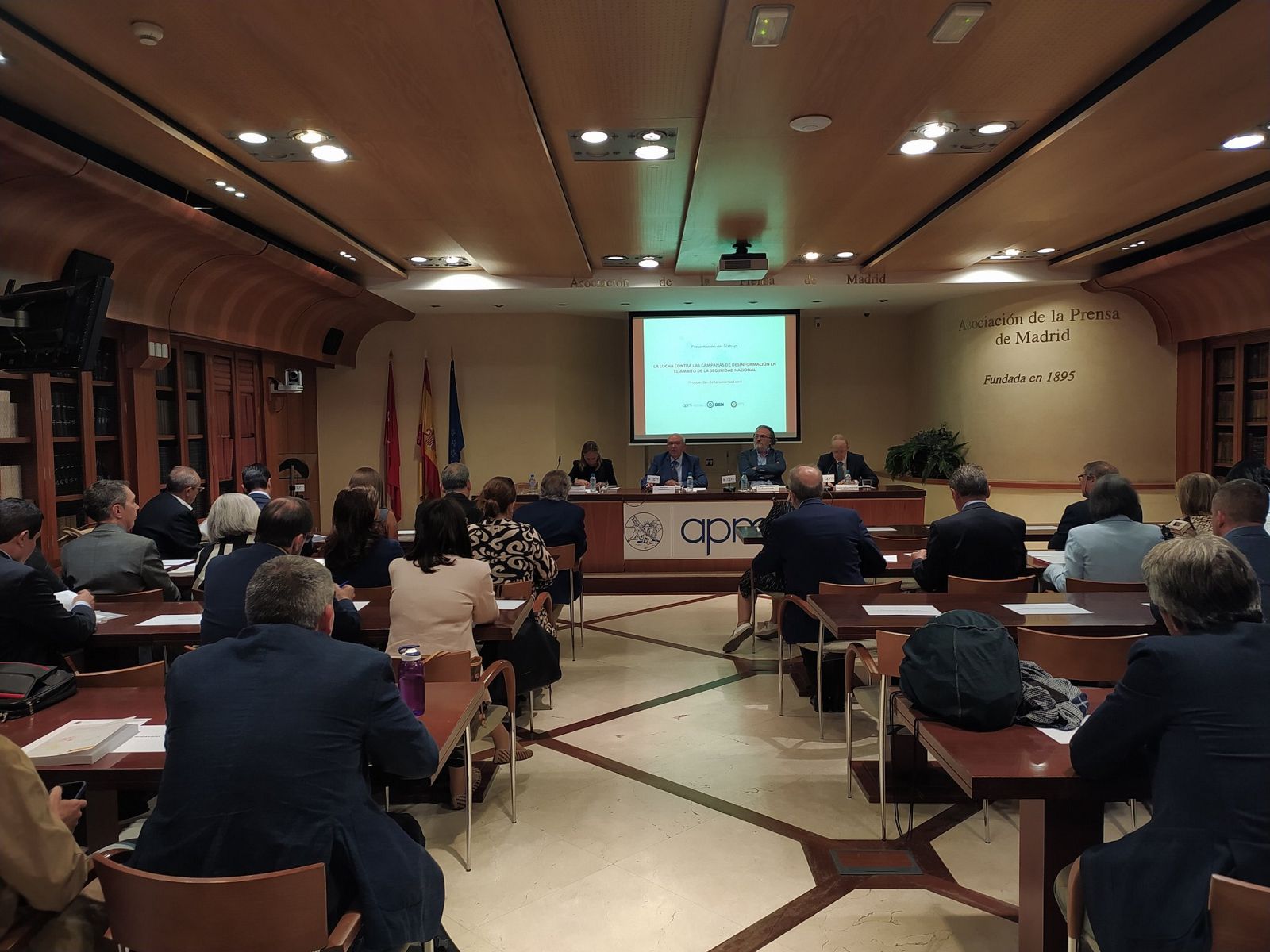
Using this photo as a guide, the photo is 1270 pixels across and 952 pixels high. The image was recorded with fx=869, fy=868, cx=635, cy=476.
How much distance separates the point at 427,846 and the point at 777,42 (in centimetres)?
355

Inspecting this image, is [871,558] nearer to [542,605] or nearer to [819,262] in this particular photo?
[542,605]

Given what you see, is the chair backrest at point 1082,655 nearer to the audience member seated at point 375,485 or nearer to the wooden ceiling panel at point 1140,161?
the wooden ceiling panel at point 1140,161

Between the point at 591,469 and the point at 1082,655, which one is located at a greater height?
the point at 591,469

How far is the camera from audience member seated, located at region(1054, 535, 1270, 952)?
1.67 metres

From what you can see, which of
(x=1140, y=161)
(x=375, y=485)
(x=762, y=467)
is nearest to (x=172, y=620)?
(x=375, y=485)

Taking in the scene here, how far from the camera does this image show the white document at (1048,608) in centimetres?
360

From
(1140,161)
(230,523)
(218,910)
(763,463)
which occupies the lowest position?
(218,910)

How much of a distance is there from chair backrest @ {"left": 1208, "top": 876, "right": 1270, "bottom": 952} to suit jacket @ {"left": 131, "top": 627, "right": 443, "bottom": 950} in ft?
5.18

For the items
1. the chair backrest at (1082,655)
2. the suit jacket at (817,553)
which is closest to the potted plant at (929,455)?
the suit jacket at (817,553)

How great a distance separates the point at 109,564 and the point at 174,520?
1.25 metres

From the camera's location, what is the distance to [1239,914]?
62.3 inches

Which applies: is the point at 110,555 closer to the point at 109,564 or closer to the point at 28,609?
the point at 109,564

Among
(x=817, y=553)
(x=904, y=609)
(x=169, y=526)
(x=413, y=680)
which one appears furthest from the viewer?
(x=169, y=526)

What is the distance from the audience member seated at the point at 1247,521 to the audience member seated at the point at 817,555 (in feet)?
5.54
